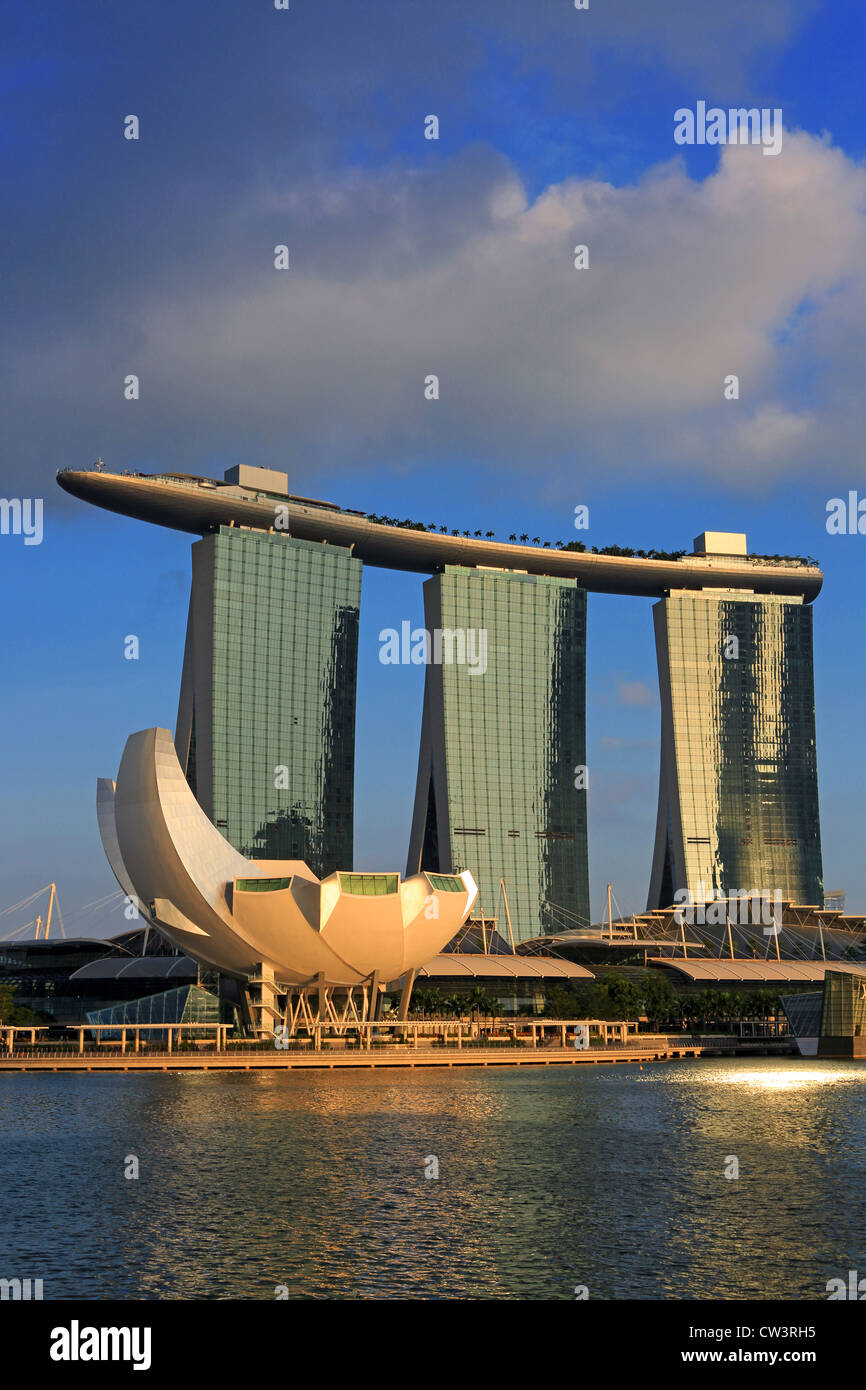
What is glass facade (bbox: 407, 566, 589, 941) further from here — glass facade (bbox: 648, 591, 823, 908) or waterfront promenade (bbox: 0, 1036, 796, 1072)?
waterfront promenade (bbox: 0, 1036, 796, 1072)

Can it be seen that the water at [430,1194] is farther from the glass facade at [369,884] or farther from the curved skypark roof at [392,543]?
the curved skypark roof at [392,543]

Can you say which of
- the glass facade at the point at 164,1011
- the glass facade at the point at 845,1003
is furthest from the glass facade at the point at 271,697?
the glass facade at the point at 845,1003

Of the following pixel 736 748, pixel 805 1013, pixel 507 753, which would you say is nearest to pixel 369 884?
pixel 805 1013

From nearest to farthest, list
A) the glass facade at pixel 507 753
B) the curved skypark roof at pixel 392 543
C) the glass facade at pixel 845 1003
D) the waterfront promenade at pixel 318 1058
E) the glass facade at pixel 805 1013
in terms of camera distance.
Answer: the waterfront promenade at pixel 318 1058, the glass facade at pixel 845 1003, the glass facade at pixel 805 1013, the curved skypark roof at pixel 392 543, the glass facade at pixel 507 753

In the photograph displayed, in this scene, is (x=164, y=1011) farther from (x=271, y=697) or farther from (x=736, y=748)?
(x=736, y=748)

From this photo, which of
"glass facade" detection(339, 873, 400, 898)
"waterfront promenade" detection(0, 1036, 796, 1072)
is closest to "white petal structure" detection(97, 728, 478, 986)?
"glass facade" detection(339, 873, 400, 898)

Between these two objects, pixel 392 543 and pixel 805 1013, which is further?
pixel 392 543

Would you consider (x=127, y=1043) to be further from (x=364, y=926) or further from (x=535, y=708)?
(x=535, y=708)
